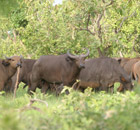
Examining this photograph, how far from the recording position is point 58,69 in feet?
43.3

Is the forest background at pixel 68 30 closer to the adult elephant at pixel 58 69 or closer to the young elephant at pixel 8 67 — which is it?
the adult elephant at pixel 58 69

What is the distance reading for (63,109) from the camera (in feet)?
19.5

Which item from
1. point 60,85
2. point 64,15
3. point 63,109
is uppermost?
point 64,15

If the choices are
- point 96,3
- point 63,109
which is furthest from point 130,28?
point 63,109

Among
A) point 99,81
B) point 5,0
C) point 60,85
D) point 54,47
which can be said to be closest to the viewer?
point 5,0

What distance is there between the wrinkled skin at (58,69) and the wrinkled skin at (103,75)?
25.6 inches

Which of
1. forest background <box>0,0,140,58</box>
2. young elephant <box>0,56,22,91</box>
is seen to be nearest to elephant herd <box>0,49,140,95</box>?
young elephant <box>0,56,22,91</box>

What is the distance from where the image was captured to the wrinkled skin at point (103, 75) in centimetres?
1317

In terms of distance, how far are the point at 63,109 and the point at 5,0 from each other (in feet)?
17.7

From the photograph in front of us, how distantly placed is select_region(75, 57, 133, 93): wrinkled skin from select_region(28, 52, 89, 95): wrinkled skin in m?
0.65

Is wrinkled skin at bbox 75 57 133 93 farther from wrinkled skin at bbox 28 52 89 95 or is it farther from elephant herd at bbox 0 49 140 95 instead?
wrinkled skin at bbox 28 52 89 95

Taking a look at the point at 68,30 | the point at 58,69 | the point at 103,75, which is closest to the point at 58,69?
the point at 58,69

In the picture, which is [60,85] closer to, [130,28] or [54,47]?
[54,47]

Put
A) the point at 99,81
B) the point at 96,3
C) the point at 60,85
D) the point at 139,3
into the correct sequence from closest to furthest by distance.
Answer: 1. the point at 99,81
2. the point at 60,85
3. the point at 96,3
4. the point at 139,3
